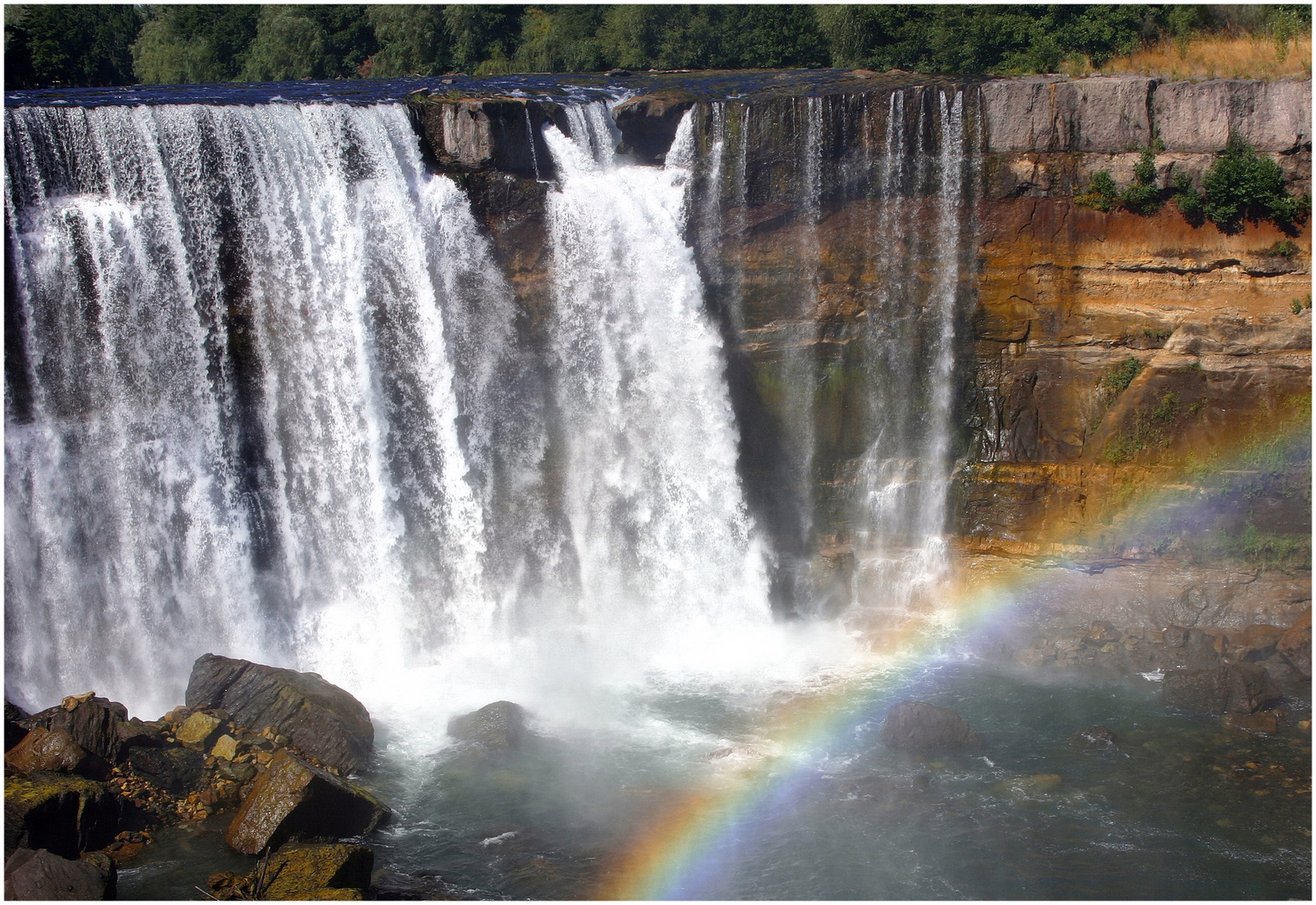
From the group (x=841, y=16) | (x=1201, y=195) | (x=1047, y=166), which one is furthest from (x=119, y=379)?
(x=841, y=16)

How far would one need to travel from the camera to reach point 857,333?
23.1 m

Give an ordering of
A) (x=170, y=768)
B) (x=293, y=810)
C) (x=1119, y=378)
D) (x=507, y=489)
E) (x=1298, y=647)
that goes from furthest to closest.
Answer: (x=507, y=489) → (x=1119, y=378) → (x=1298, y=647) → (x=170, y=768) → (x=293, y=810)

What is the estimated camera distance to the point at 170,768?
642 inches

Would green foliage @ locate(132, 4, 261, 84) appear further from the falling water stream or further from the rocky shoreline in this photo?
the rocky shoreline

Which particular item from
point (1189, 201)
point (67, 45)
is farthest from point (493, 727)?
point (67, 45)

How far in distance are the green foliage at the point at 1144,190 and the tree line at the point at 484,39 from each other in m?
9.42

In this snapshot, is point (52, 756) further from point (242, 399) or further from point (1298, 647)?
point (1298, 647)

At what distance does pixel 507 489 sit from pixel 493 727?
5986 mm

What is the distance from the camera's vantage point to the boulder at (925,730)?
58.2 ft

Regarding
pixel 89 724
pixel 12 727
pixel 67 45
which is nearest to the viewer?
pixel 12 727

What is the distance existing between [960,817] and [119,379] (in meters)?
16.5

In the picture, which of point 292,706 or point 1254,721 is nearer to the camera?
point 292,706

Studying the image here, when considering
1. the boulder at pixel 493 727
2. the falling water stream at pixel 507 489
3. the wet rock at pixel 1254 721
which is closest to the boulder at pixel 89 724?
the falling water stream at pixel 507 489

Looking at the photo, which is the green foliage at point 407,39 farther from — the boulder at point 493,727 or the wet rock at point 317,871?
the wet rock at point 317,871
